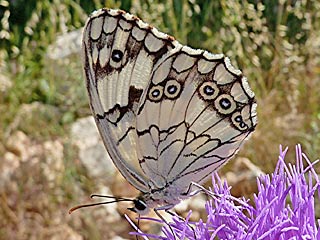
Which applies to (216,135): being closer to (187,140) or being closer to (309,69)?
(187,140)

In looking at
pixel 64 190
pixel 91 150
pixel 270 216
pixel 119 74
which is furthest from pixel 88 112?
pixel 270 216

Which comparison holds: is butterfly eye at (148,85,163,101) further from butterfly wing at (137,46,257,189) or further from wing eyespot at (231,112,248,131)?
wing eyespot at (231,112,248,131)

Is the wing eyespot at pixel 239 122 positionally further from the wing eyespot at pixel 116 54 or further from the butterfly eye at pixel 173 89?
the wing eyespot at pixel 116 54

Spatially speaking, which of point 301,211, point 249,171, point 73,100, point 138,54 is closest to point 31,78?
point 73,100

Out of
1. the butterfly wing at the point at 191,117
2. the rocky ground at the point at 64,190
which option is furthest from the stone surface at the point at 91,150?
the butterfly wing at the point at 191,117

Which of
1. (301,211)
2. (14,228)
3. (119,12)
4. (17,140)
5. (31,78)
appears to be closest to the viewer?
(301,211)

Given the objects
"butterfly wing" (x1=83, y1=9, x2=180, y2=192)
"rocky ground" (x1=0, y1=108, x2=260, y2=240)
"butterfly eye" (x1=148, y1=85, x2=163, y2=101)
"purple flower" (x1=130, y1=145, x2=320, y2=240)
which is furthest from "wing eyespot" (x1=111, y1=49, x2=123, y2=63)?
"rocky ground" (x1=0, y1=108, x2=260, y2=240)
